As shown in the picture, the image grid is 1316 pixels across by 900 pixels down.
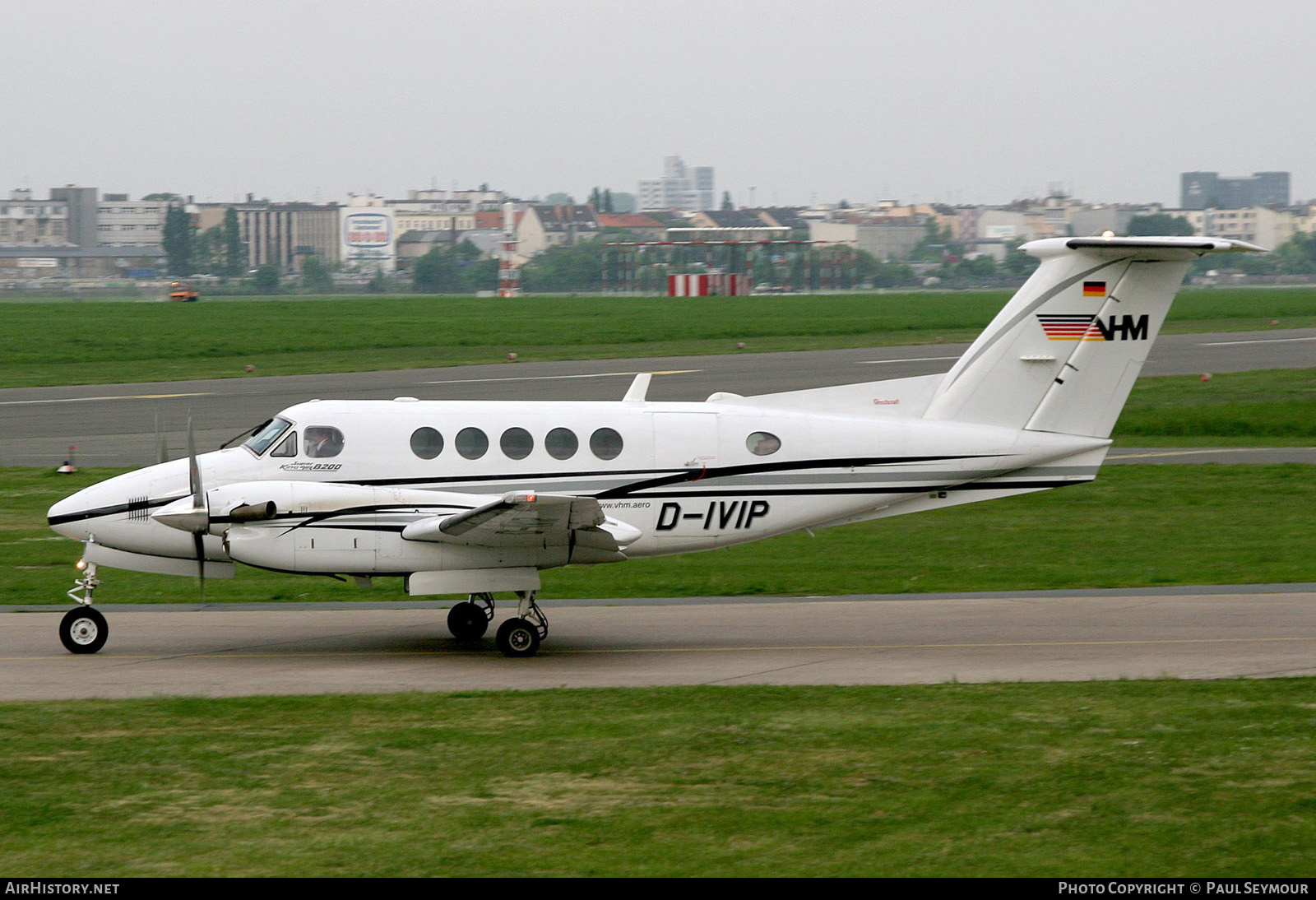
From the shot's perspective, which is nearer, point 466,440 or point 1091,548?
point 466,440

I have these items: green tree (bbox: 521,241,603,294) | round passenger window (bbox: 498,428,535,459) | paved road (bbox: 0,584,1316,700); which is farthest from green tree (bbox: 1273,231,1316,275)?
round passenger window (bbox: 498,428,535,459)

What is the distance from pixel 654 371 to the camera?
4712cm

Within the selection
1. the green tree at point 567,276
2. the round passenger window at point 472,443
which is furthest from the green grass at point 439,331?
the green tree at point 567,276

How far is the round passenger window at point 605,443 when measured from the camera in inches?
584

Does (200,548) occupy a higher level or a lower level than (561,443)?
lower

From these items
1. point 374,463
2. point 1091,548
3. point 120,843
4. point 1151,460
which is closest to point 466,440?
point 374,463

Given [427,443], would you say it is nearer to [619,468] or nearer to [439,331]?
[619,468]

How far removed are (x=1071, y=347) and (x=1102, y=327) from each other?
0.39 m

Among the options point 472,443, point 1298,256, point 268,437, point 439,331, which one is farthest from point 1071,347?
point 1298,256

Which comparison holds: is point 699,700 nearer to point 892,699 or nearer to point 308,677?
point 892,699

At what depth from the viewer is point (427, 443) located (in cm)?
1465

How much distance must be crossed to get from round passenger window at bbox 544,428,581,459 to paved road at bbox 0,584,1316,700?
2084 mm

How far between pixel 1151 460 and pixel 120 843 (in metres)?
25.3

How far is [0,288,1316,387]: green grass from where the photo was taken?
53.5 m
